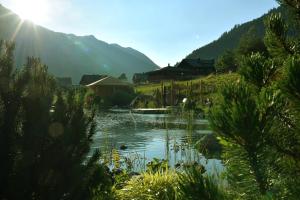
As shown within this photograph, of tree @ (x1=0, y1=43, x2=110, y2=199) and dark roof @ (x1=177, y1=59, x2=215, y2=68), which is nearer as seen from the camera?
tree @ (x1=0, y1=43, x2=110, y2=199)

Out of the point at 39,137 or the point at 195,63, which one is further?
the point at 195,63

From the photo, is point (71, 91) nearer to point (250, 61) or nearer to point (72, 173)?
point (72, 173)

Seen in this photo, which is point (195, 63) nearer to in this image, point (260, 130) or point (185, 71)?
point (185, 71)

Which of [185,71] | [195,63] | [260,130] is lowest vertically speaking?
[260,130]

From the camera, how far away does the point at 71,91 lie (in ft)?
13.3

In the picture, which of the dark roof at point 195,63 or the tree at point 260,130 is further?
the dark roof at point 195,63

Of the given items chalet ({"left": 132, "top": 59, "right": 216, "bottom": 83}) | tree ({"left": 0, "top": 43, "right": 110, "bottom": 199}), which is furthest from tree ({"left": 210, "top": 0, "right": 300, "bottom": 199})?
chalet ({"left": 132, "top": 59, "right": 216, "bottom": 83})

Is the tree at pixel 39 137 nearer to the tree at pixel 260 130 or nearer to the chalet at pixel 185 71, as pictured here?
the tree at pixel 260 130

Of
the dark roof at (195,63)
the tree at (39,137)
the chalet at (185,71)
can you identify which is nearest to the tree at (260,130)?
the tree at (39,137)

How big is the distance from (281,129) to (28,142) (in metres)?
2.68

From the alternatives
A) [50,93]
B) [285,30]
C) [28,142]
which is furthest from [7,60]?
[285,30]

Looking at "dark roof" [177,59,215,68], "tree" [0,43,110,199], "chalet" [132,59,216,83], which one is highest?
"dark roof" [177,59,215,68]

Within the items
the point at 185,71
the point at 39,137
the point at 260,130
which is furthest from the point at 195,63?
the point at 260,130

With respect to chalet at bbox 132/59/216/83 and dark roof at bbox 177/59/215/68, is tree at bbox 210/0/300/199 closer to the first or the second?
chalet at bbox 132/59/216/83
